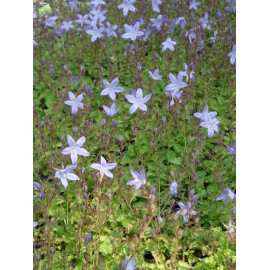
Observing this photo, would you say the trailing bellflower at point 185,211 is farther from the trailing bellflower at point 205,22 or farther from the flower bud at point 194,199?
the trailing bellflower at point 205,22

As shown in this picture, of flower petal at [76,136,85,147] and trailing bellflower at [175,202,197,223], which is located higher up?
flower petal at [76,136,85,147]

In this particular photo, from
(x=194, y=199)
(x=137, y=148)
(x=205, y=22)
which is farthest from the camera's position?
(x=205, y=22)

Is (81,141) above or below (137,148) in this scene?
below

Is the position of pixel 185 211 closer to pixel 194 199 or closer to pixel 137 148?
pixel 194 199

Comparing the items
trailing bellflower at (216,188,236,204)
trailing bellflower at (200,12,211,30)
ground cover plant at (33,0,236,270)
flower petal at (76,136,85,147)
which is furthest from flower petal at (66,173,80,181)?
trailing bellflower at (200,12,211,30)

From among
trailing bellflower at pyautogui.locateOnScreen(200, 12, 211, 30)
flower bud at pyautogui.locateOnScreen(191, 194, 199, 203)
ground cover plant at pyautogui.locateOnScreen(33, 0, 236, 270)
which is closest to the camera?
flower bud at pyautogui.locateOnScreen(191, 194, 199, 203)

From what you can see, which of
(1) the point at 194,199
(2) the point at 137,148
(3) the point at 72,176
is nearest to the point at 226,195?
(1) the point at 194,199

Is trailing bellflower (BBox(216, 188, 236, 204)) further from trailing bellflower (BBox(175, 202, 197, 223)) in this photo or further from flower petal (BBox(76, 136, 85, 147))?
flower petal (BBox(76, 136, 85, 147))

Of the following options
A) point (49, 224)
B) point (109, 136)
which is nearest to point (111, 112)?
point (109, 136)
